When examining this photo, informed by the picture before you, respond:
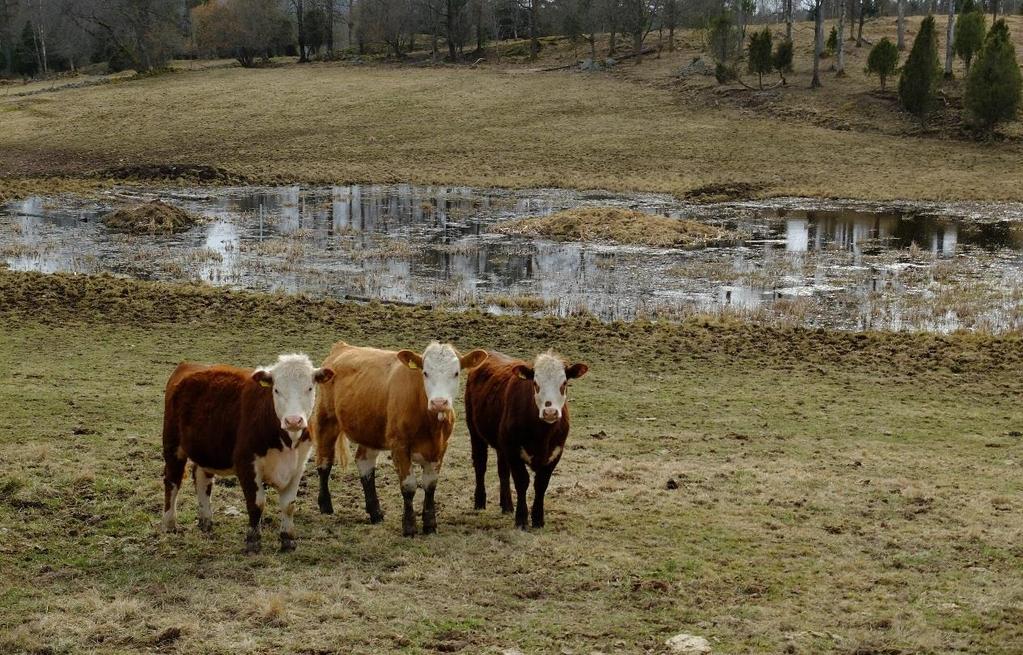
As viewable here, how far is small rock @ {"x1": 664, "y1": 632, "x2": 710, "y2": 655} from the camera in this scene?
6.97m

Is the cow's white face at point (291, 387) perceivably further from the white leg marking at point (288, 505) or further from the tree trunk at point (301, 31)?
the tree trunk at point (301, 31)

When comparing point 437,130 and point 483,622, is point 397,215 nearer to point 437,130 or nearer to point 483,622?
point 437,130

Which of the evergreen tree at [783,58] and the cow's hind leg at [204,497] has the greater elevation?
the evergreen tree at [783,58]

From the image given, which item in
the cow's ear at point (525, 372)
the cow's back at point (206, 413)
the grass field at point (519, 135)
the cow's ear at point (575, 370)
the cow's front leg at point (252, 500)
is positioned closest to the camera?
the cow's front leg at point (252, 500)

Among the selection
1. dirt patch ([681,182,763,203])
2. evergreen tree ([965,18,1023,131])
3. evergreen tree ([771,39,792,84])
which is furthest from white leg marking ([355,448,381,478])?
evergreen tree ([771,39,792,84])

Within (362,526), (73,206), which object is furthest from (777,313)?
(73,206)

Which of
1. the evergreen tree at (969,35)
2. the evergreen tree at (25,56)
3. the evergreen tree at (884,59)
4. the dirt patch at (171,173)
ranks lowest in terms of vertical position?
the dirt patch at (171,173)

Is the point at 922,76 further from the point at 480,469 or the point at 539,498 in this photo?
the point at 539,498

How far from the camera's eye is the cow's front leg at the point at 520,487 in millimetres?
9492

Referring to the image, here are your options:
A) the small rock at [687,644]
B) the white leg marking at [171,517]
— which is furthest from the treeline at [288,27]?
the small rock at [687,644]

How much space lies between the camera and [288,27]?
9375cm

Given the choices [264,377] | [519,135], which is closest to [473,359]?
[264,377]

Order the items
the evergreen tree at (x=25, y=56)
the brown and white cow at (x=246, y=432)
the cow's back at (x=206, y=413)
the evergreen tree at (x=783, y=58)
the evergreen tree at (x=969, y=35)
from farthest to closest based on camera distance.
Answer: the evergreen tree at (x=25, y=56) < the evergreen tree at (x=783, y=58) < the evergreen tree at (x=969, y=35) < the cow's back at (x=206, y=413) < the brown and white cow at (x=246, y=432)

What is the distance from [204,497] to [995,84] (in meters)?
50.3
